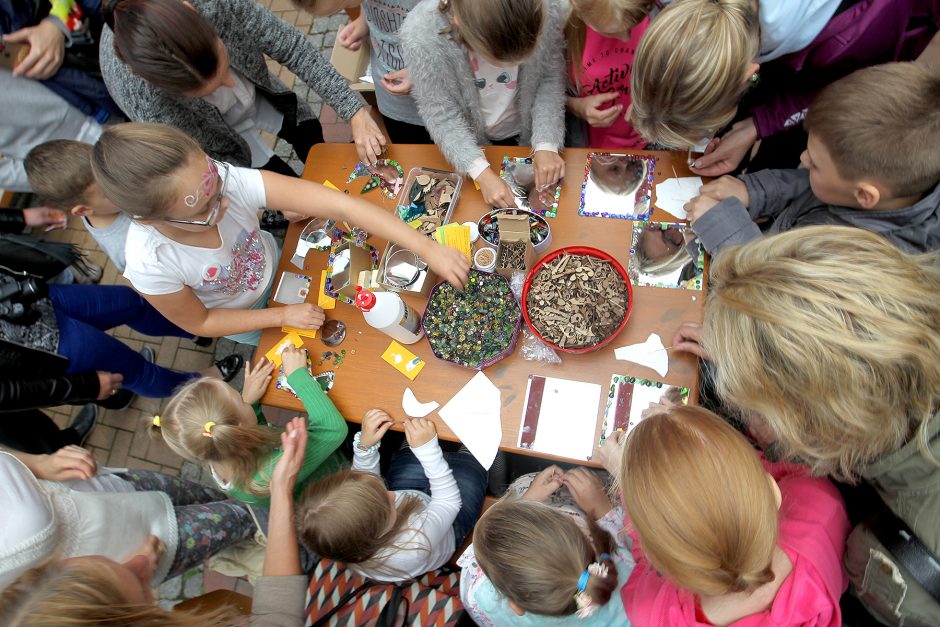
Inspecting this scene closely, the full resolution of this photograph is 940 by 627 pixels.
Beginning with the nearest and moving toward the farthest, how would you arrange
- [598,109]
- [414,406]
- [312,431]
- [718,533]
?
[718,533], [414,406], [312,431], [598,109]

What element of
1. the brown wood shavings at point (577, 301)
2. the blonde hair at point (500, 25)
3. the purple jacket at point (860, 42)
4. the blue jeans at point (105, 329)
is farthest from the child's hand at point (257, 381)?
the purple jacket at point (860, 42)

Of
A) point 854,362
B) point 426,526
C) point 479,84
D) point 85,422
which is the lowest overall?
point 85,422

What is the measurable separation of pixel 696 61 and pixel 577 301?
0.90 metres

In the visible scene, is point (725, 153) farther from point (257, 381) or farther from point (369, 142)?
point (257, 381)

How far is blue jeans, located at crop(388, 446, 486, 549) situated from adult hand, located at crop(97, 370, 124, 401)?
1.61m

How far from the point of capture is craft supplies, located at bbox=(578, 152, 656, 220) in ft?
6.87

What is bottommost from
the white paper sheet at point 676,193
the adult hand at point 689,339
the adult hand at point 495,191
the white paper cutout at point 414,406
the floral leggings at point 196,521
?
the floral leggings at point 196,521

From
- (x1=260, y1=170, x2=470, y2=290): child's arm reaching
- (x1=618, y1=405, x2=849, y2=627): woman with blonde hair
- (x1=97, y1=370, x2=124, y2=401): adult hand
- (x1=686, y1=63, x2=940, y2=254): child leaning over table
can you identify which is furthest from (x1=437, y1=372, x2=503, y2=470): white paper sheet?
(x1=97, y1=370, x2=124, y2=401): adult hand

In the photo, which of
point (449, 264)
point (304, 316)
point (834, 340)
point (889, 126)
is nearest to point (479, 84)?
point (449, 264)

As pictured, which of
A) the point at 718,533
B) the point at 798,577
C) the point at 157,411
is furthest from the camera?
the point at 157,411

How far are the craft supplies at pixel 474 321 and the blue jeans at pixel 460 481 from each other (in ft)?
2.22

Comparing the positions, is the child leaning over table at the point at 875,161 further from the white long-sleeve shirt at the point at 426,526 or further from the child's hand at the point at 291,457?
the child's hand at the point at 291,457

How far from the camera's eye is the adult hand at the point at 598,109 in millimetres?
2378

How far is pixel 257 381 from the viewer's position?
2.17 m
